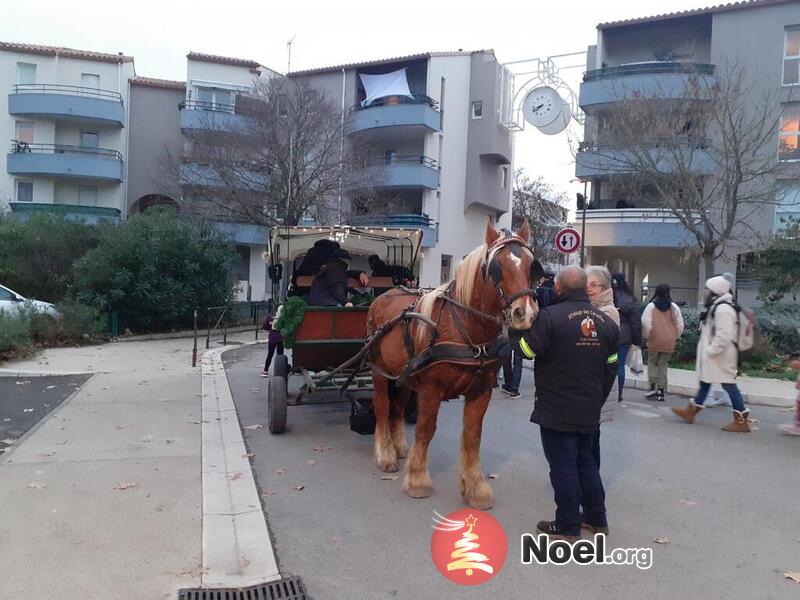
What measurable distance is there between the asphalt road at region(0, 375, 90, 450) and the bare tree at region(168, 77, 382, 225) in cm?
1220

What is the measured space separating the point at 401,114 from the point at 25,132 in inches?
746

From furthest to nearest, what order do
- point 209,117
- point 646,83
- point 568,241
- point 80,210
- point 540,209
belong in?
1. point 540,209
2. point 80,210
3. point 209,117
4. point 646,83
5. point 568,241

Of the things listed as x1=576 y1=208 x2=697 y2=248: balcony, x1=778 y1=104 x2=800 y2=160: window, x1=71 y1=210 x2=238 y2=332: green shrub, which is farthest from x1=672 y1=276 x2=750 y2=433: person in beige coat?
x1=778 y1=104 x2=800 y2=160: window

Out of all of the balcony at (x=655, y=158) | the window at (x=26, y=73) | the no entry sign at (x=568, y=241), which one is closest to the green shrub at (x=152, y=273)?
the no entry sign at (x=568, y=241)

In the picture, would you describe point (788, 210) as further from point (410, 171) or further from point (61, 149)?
point (61, 149)

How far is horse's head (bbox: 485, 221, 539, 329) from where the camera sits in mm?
3959

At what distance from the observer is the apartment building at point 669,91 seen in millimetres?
19516

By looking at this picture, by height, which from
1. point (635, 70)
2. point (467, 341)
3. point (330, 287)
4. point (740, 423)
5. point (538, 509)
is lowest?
point (538, 509)

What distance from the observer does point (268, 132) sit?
72.6 feet

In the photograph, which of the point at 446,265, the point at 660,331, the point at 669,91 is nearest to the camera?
the point at 660,331

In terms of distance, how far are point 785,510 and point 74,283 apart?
1749 cm

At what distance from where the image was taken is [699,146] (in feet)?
52.1

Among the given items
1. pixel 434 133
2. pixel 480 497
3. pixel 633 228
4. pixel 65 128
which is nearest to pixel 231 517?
pixel 480 497

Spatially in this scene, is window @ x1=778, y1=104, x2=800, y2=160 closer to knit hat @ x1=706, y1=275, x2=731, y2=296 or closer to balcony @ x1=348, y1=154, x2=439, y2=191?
balcony @ x1=348, y1=154, x2=439, y2=191
